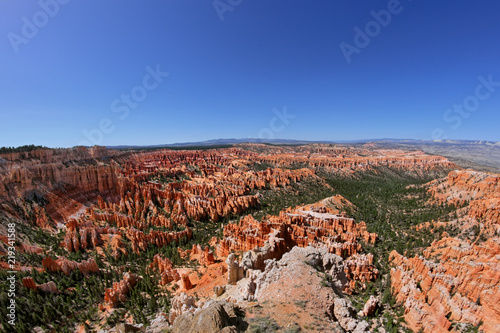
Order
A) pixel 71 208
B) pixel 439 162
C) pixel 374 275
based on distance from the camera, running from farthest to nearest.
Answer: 1. pixel 439 162
2. pixel 71 208
3. pixel 374 275

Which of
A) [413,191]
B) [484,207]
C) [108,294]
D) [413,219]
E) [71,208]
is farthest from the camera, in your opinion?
[413,191]

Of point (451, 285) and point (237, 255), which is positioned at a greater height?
point (451, 285)

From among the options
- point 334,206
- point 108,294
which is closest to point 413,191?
point 334,206

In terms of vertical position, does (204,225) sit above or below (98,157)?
below

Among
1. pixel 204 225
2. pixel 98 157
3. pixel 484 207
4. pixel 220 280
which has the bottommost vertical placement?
pixel 204 225

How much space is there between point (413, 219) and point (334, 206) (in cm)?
1460

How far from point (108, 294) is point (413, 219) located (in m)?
50.6

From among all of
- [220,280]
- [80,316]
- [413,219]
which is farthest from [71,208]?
[413,219]

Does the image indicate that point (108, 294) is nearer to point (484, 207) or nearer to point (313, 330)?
point (313, 330)

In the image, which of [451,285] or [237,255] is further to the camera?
[237,255]

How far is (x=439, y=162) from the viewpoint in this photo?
123 metres

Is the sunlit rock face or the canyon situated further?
the sunlit rock face

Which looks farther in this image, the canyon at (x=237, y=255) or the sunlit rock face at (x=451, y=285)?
the sunlit rock face at (x=451, y=285)

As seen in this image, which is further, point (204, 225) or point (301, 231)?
point (204, 225)
